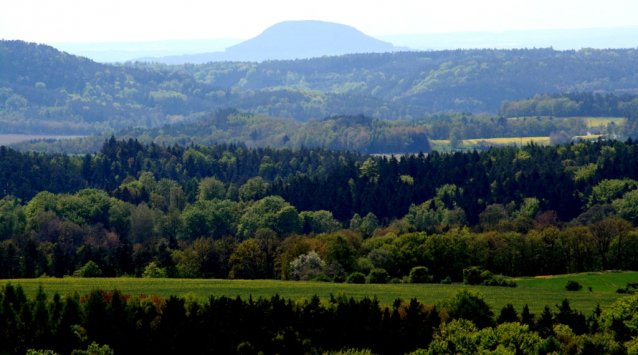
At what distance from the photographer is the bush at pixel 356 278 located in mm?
127812

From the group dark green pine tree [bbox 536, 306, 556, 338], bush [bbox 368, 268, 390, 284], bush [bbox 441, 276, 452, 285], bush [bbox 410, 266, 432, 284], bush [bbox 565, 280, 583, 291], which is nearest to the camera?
dark green pine tree [bbox 536, 306, 556, 338]

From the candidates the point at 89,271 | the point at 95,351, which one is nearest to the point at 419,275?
the point at 89,271

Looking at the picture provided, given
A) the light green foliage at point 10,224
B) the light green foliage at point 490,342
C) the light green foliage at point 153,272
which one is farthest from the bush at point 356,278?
the light green foliage at point 10,224

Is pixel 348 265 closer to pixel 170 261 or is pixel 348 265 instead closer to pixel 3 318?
pixel 170 261

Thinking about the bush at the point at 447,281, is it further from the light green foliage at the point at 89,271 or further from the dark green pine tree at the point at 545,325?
the light green foliage at the point at 89,271

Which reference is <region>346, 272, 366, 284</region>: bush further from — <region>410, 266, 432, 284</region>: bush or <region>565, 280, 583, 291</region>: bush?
<region>565, 280, 583, 291</region>: bush

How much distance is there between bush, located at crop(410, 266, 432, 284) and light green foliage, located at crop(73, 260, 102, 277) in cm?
4868

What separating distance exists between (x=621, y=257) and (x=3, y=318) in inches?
3896

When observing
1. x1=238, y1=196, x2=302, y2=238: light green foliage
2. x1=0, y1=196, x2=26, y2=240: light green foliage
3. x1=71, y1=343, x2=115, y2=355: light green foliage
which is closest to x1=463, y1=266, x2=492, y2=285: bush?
x1=71, y1=343, x2=115, y2=355: light green foliage

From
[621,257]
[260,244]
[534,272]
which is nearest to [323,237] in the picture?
[260,244]

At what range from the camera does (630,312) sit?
3425 inches

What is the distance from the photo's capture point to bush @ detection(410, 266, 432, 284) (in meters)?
130

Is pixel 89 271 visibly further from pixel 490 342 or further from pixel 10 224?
pixel 490 342

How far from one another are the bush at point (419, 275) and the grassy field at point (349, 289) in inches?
278
